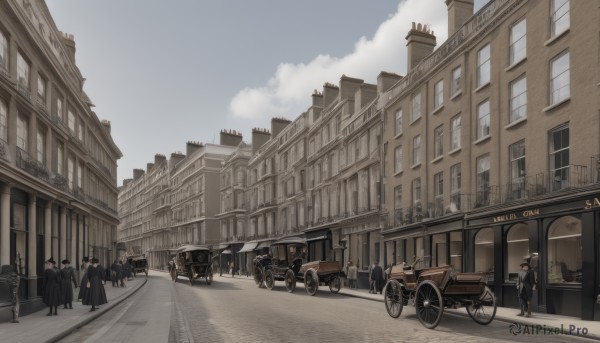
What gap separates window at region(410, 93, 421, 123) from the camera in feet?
90.1

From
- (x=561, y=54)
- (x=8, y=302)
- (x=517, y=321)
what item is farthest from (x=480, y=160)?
(x=8, y=302)

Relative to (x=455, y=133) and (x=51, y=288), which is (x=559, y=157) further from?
(x=51, y=288)

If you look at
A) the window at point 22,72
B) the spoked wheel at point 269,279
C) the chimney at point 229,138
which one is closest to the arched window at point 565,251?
the spoked wheel at point 269,279

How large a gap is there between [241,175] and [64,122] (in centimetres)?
3779

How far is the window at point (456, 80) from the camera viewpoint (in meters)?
23.7

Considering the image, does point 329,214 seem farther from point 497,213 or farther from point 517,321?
point 517,321

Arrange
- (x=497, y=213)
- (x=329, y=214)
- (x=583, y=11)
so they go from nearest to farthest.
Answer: (x=583, y=11) < (x=497, y=213) < (x=329, y=214)

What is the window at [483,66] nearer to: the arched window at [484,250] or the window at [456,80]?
the window at [456,80]

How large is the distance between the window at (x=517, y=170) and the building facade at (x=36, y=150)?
16.8 m

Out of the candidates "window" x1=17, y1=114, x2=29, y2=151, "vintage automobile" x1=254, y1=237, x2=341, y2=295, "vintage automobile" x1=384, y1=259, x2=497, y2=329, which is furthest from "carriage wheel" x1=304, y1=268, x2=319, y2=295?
"window" x1=17, y1=114, x2=29, y2=151

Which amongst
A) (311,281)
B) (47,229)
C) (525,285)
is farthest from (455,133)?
(47,229)

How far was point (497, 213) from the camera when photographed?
768 inches

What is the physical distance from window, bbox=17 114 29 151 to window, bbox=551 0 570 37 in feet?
Answer: 60.5

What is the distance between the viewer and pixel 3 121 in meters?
16.4
